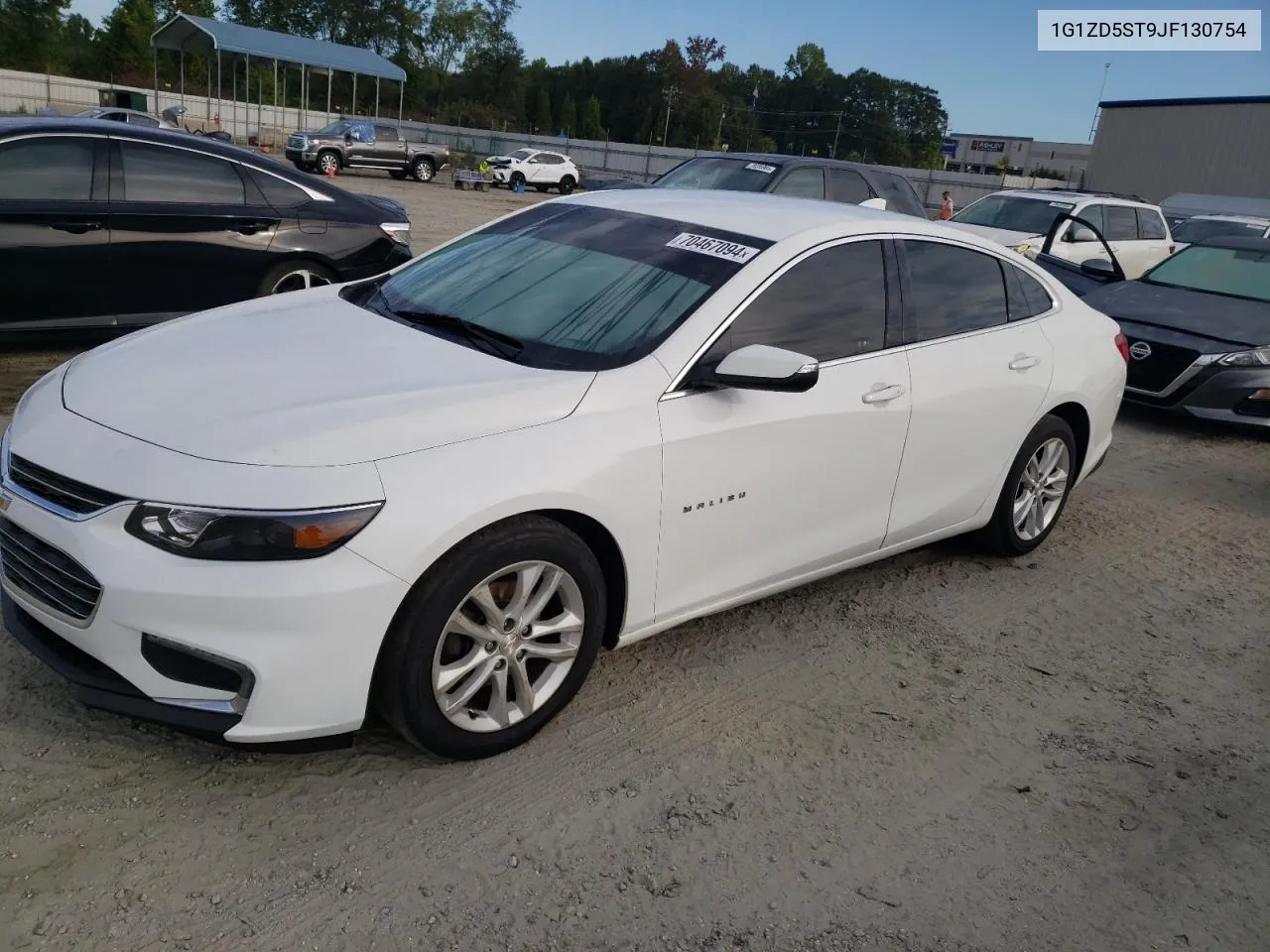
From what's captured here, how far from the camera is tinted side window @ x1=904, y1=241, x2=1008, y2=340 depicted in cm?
409

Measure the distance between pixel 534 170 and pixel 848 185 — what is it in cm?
2729

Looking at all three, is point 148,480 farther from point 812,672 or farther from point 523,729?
point 812,672

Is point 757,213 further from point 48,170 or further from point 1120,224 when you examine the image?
point 1120,224

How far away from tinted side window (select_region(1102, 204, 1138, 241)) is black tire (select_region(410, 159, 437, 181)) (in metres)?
24.8

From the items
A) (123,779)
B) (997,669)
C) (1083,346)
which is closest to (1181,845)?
(997,669)

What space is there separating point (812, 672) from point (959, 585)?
4.19ft

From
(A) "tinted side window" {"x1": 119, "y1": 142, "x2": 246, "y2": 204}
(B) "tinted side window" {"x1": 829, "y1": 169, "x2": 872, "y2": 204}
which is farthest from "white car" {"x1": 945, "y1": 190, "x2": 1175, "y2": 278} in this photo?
(A) "tinted side window" {"x1": 119, "y1": 142, "x2": 246, "y2": 204}

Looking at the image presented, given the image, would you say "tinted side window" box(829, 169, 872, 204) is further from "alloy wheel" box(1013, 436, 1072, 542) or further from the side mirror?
the side mirror

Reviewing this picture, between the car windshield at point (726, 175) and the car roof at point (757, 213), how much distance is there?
624 centimetres

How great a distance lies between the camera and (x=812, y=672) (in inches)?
147

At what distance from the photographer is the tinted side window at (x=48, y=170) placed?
19.5 ft

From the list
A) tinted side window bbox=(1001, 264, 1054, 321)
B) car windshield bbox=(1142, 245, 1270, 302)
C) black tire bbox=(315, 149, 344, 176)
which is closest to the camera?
tinted side window bbox=(1001, 264, 1054, 321)

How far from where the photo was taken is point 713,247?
3631 mm

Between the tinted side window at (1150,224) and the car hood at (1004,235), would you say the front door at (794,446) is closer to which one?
the car hood at (1004,235)
